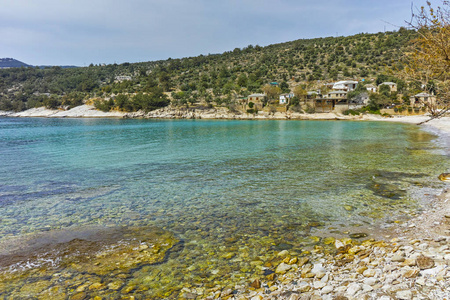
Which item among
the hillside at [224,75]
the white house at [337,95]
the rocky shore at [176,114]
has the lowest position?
the rocky shore at [176,114]

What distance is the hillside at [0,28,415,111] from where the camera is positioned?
110000 mm

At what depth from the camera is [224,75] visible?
127 meters

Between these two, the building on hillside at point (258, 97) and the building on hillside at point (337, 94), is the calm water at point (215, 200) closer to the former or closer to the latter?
the building on hillside at point (337, 94)

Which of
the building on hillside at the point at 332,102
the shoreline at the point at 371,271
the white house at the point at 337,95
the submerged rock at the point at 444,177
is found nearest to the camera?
the shoreline at the point at 371,271


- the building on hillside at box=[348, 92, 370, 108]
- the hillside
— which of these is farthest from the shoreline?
the hillside

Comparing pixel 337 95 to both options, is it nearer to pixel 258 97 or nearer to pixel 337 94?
pixel 337 94

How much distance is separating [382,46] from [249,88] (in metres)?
59.8

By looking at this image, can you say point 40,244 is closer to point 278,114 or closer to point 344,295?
point 344,295

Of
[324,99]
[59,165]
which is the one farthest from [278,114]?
[59,165]

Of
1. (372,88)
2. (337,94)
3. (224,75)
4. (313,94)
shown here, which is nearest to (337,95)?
(337,94)

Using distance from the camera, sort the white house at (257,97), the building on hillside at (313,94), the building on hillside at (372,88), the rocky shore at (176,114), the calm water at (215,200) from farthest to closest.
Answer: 1. the white house at (257,97)
2. the building on hillside at (313,94)
3. the building on hillside at (372,88)
4. the rocky shore at (176,114)
5. the calm water at (215,200)

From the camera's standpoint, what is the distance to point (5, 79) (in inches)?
6811

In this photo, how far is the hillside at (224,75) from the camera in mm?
110000

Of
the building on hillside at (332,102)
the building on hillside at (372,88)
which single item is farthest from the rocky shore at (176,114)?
the building on hillside at (372,88)
